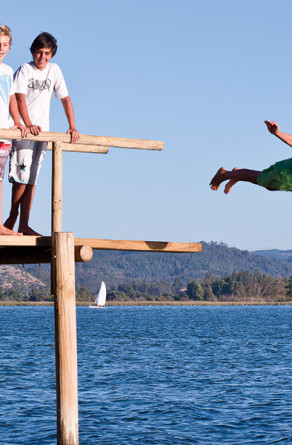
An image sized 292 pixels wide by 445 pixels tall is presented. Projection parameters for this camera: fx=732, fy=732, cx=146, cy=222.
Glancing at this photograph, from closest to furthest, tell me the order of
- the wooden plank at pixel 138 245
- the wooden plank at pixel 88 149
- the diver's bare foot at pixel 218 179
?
the diver's bare foot at pixel 218 179 → the wooden plank at pixel 138 245 → the wooden plank at pixel 88 149

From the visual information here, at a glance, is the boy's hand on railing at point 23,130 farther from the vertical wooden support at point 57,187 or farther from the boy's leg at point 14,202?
the boy's leg at point 14,202

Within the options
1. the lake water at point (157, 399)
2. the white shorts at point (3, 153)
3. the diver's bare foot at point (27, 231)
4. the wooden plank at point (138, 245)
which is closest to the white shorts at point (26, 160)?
the white shorts at point (3, 153)

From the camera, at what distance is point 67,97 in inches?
380

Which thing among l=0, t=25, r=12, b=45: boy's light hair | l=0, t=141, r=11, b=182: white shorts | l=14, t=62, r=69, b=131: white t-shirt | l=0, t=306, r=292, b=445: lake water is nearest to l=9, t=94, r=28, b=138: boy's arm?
l=14, t=62, r=69, b=131: white t-shirt

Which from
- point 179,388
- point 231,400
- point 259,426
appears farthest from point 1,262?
point 179,388

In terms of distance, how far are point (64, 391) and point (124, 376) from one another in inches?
1270

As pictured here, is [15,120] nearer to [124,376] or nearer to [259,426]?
[259,426]

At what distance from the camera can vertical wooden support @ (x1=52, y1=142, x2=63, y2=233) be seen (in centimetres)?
952

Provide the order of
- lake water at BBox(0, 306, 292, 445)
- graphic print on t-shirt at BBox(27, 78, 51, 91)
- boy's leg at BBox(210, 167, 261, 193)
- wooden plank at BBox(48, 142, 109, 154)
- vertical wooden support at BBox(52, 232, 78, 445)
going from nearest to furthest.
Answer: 1. boy's leg at BBox(210, 167, 261, 193)
2. vertical wooden support at BBox(52, 232, 78, 445)
3. graphic print on t-shirt at BBox(27, 78, 51, 91)
4. wooden plank at BBox(48, 142, 109, 154)
5. lake water at BBox(0, 306, 292, 445)

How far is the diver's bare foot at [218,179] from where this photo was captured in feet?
29.4

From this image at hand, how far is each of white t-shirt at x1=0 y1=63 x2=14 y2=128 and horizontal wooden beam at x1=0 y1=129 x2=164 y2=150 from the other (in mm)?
194

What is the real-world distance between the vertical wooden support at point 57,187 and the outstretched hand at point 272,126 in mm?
3017

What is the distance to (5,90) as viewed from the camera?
9.12 m

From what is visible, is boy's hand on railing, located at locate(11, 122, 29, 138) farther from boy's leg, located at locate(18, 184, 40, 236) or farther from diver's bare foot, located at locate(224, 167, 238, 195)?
diver's bare foot, located at locate(224, 167, 238, 195)
